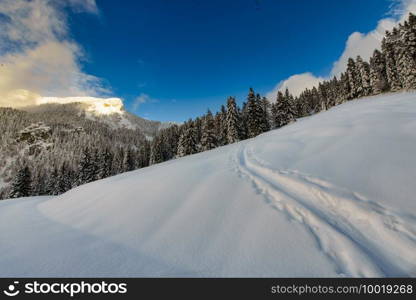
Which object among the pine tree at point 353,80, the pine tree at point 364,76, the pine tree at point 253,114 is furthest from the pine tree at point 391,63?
the pine tree at point 253,114

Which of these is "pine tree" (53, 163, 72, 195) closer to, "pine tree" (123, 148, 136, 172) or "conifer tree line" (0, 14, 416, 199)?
"conifer tree line" (0, 14, 416, 199)

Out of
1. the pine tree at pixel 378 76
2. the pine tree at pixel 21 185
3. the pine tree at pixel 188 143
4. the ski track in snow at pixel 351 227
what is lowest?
the ski track in snow at pixel 351 227

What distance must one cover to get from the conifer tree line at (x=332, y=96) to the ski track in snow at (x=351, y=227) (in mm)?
35764

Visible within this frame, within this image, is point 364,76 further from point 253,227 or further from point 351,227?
point 253,227

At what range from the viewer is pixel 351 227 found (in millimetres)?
3738

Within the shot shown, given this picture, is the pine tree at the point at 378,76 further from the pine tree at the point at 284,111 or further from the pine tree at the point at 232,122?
the pine tree at the point at 232,122

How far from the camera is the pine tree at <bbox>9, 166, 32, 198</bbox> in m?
41.3

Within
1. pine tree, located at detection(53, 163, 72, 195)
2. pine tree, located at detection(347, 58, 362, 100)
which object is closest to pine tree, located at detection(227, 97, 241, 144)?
pine tree, located at detection(347, 58, 362, 100)

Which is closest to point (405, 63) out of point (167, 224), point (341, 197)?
point (341, 197)

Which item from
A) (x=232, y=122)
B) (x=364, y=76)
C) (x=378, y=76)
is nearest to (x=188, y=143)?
(x=232, y=122)

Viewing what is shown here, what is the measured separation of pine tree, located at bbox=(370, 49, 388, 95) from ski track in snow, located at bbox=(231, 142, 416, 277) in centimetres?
5912

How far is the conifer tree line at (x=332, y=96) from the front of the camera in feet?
127

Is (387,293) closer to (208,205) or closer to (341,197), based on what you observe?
(341,197)

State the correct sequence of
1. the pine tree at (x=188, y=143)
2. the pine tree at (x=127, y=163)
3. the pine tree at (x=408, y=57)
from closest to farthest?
the pine tree at (x=408, y=57) < the pine tree at (x=188, y=143) < the pine tree at (x=127, y=163)
